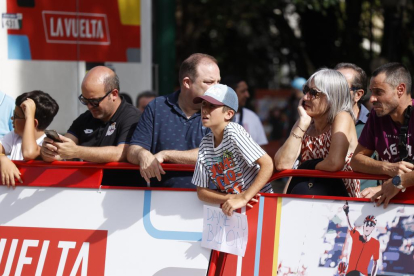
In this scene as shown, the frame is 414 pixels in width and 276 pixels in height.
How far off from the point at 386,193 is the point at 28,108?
9.57ft

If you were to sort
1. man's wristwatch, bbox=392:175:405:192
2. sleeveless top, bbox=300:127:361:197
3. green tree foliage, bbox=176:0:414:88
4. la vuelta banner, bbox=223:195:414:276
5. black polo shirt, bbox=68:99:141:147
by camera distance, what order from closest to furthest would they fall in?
man's wristwatch, bbox=392:175:405:192
la vuelta banner, bbox=223:195:414:276
sleeveless top, bbox=300:127:361:197
black polo shirt, bbox=68:99:141:147
green tree foliage, bbox=176:0:414:88

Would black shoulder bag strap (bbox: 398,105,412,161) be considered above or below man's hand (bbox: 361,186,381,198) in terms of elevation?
above

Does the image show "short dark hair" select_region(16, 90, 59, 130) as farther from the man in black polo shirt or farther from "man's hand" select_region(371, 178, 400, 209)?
"man's hand" select_region(371, 178, 400, 209)

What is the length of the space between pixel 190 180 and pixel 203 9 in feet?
41.1

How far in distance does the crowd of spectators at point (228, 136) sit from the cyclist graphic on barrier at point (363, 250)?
0.20m

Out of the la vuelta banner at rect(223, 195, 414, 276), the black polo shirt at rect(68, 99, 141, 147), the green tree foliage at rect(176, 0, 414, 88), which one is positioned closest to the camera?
the la vuelta banner at rect(223, 195, 414, 276)

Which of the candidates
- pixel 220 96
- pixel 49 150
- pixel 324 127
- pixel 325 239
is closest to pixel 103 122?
pixel 49 150

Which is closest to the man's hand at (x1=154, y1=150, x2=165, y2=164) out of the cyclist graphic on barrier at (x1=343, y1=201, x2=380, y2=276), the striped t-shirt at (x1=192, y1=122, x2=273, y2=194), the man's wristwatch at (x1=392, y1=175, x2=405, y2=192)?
the striped t-shirt at (x1=192, y1=122, x2=273, y2=194)

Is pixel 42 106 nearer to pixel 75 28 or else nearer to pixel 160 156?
pixel 160 156

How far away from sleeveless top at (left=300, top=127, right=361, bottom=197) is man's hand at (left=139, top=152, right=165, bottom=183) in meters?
1.09

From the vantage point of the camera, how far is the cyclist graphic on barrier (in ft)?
14.0

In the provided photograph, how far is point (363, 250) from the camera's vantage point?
4.30 meters

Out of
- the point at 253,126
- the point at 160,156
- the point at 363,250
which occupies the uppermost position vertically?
A: the point at 160,156

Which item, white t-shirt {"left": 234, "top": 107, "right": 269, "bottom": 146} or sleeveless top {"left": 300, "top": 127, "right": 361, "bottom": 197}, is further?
white t-shirt {"left": 234, "top": 107, "right": 269, "bottom": 146}
